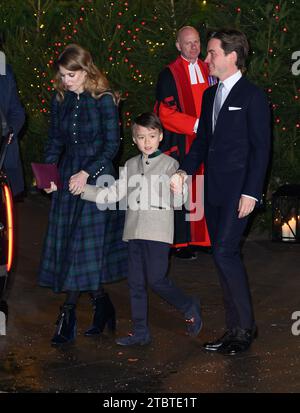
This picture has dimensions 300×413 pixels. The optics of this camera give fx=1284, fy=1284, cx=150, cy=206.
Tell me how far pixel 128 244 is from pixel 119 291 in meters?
1.93

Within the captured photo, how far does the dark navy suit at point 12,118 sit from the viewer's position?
9.19 metres

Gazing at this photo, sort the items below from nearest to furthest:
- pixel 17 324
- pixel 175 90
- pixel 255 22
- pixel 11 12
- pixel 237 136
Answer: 1. pixel 237 136
2. pixel 17 324
3. pixel 175 90
4. pixel 255 22
5. pixel 11 12

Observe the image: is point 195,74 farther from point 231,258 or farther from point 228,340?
point 228,340

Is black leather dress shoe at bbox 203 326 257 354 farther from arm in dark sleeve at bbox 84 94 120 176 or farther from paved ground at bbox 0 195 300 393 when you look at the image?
arm in dark sleeve at bbox 84 94 120 176

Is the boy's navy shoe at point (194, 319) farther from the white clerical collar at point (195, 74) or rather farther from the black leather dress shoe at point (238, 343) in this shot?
the white clerical collar at point (195, 74)

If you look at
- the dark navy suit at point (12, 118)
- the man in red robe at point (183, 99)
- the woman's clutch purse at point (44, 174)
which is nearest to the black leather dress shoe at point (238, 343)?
the woman's clutch purse at point (44, 174)

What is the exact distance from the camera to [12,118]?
9.27 meters

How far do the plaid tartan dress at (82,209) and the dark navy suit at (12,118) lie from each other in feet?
2.26

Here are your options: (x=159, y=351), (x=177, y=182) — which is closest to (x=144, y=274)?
(x=159, y=351)

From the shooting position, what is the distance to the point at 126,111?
1392cm

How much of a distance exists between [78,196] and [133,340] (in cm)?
102

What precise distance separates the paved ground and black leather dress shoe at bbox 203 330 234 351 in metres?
0.07
